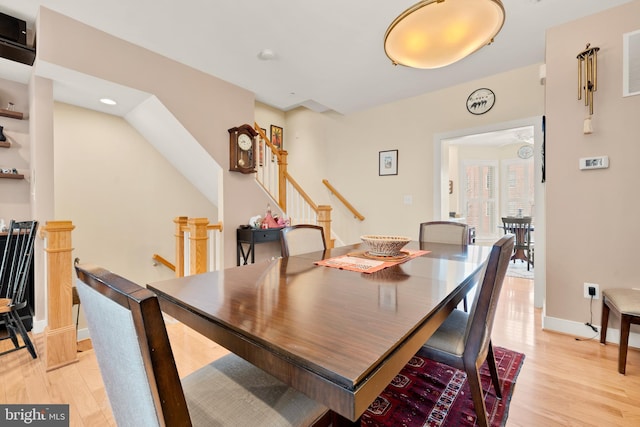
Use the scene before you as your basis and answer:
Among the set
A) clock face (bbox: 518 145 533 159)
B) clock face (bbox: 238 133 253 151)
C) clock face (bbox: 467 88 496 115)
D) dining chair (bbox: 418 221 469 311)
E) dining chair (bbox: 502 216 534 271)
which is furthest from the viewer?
clock face (bbox: 518 145 533 159)

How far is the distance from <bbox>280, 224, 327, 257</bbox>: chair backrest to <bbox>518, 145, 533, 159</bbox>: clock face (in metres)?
6.41

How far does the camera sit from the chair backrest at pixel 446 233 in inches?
94.7

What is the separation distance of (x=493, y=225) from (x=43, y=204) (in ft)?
25.7

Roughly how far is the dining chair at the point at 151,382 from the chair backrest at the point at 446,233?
1.99 metres

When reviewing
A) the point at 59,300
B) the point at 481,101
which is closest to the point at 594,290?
the point at 481,101

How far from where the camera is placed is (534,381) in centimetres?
170

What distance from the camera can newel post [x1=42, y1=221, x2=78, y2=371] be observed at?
1.89m

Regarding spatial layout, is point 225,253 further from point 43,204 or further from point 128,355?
point 128,355

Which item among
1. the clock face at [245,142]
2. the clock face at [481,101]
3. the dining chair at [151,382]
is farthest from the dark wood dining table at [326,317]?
the clock face at [481,101]

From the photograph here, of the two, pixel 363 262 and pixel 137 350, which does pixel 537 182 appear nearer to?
pixel 363 262

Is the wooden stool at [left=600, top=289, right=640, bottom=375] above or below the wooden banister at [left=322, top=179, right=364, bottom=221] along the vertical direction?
below

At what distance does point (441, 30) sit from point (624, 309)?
6.79 ft

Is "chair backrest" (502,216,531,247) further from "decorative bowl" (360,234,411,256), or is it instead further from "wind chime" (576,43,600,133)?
"decorative bowl" (360,234,411,256)

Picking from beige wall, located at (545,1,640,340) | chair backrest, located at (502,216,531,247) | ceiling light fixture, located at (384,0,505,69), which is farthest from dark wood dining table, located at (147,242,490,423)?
chair backrest, located at (502,216,531,247)
